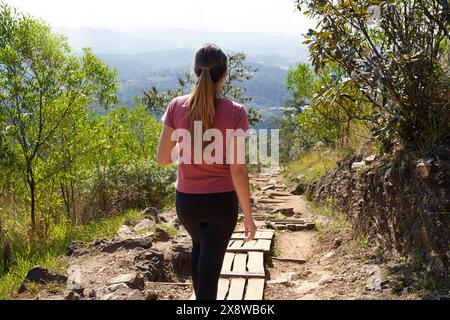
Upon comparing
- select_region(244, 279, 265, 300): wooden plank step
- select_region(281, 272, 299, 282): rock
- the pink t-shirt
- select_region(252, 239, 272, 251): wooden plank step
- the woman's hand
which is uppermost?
the pink t-shirt

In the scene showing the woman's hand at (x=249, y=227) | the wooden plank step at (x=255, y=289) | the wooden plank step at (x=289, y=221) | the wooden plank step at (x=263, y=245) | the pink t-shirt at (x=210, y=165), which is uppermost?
the pink t-shirt at (x=210, y=165)

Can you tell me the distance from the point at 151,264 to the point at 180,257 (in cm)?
52

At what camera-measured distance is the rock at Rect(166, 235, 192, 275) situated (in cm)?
548

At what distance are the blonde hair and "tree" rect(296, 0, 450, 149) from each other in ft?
7.94

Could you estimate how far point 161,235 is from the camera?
629cm

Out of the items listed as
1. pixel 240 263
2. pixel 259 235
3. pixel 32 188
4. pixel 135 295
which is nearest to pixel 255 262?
pixel 240 263

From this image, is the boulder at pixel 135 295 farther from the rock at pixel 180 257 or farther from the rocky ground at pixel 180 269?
the rock at pixel 180 257

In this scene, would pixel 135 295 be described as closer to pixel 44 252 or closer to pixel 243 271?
pixel 243 271

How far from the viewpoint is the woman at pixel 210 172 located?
9.40 feet

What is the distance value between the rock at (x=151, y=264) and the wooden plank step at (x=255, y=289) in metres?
1.03

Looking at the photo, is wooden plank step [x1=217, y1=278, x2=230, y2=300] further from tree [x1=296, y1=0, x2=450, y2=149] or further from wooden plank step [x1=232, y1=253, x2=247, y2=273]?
tree [x1=296, y1=0, x2=450, y2=149]

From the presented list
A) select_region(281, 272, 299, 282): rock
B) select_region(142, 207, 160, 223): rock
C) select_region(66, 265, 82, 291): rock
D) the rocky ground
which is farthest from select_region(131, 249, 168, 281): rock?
select_region(142, 207, 160, 223): rock

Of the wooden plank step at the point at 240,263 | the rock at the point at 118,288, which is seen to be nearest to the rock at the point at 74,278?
the rock at the point at 118,288
